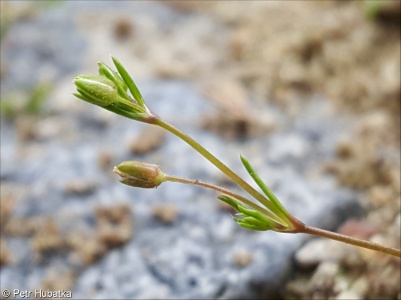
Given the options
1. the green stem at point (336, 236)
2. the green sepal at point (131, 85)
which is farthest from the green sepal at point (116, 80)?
the green stem at point (336, 236)

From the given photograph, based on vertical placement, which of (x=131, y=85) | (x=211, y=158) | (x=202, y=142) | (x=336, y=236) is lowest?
(x=336, y=236)

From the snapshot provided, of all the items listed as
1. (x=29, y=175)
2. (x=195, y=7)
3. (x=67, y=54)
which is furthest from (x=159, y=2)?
(x=29, y=175)

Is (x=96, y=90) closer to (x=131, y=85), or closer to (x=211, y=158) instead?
(x=131, y=85)

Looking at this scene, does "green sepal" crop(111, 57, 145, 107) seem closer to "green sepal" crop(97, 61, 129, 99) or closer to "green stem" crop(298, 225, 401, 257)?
"green sepal" crop(97, 61, 129, 99)

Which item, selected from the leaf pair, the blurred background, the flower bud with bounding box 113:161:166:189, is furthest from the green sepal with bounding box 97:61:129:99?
the blurred background

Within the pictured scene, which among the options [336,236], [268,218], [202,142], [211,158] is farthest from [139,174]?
[202,142]

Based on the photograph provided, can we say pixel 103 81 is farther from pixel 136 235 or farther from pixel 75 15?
pixel 75 15
